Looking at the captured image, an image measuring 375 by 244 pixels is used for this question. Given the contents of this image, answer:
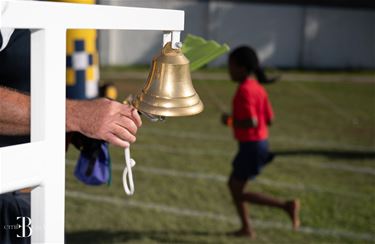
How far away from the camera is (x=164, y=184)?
6.96 metres

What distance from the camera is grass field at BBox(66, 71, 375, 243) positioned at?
5.61 meters

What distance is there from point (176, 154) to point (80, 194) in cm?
215

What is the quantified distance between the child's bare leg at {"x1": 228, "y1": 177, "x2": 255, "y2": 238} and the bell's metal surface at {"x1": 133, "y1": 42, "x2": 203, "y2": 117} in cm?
367

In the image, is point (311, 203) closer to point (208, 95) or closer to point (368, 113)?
point (368, 113)

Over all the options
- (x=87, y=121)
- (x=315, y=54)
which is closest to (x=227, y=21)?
(x=315, y=54)

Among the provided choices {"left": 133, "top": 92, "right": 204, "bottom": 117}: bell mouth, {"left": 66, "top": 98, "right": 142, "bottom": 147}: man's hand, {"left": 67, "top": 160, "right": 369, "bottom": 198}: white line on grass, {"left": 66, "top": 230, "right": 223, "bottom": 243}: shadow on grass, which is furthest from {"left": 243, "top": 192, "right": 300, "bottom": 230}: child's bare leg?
{"left": 66, "top": 98, "right": 142, "bottom": 147}: man's hand

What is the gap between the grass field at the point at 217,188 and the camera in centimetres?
561

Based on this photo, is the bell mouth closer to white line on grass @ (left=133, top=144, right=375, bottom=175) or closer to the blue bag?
the blue bag

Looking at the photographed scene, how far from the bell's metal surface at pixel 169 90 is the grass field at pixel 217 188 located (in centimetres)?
349

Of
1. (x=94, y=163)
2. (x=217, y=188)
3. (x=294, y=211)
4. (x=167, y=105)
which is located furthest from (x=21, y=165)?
(x=217, y=188)

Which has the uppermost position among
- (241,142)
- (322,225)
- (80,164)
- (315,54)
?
(80,164)

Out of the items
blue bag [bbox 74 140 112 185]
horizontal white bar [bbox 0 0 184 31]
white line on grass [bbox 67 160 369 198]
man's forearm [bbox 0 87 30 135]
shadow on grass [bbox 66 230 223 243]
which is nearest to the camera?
horizontal white bar [bbox 0 0 184 31]
